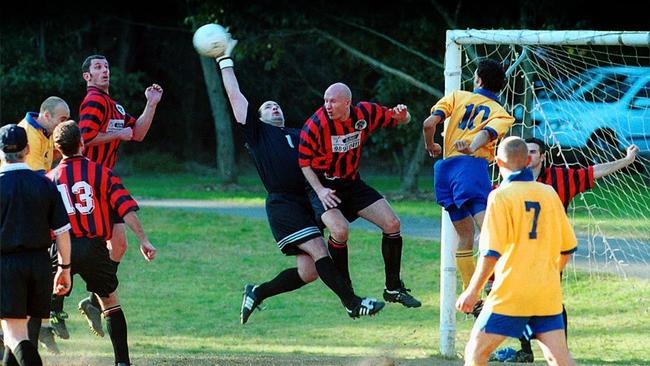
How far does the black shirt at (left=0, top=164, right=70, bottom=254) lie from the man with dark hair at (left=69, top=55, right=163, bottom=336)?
1971 mm

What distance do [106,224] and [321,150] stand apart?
5.86 ft

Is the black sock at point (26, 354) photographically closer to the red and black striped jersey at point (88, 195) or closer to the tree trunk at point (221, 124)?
the red and black striped jersey at point (88, 195)

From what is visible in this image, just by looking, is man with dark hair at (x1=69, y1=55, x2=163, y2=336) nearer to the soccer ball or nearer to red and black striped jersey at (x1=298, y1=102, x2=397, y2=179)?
the soccer ball

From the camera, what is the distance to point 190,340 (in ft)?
40.2

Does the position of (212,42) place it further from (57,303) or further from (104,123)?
(57,303)

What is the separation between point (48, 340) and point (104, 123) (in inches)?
94.5

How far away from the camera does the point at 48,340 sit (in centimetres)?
1044

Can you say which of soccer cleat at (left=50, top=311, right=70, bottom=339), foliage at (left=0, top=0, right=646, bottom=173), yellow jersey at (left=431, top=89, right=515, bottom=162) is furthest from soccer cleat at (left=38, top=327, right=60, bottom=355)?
foliage at (left=0, top=0, right=646, bottom=173)

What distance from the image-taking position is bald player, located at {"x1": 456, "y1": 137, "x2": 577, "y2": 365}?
6.57m

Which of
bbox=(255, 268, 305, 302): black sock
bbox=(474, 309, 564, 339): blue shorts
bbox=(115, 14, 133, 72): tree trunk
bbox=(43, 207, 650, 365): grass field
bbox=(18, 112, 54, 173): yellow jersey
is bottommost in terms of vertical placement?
bbox=(43, 207, 650, 365): grass field

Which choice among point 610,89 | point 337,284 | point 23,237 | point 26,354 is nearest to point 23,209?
point 23,237

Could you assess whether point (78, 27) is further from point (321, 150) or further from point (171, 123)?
point (321, 150)

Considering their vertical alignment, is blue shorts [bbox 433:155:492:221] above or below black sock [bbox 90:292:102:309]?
above

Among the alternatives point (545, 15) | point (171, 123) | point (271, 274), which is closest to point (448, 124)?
point (271, 274)
